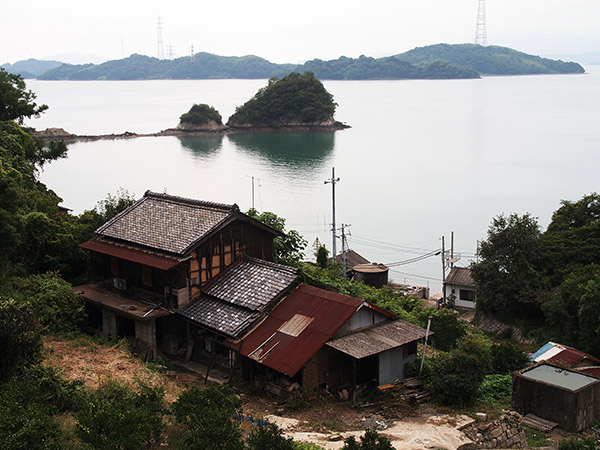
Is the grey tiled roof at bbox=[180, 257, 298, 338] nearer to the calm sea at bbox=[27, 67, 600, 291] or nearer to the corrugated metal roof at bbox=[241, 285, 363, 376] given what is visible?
the corrugated metal roof at bbox=[241, 285, 363, 376]

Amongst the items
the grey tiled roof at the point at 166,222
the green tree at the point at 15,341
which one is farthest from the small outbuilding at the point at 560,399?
the green tree at the point at 15,341

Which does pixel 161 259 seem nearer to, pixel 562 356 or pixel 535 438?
pixel 535 438

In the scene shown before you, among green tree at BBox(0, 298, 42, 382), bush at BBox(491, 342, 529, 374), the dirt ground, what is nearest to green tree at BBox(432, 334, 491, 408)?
the dirt ground

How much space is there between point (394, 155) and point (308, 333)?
59.9 meters

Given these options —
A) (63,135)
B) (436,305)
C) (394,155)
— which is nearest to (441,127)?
(394,155)

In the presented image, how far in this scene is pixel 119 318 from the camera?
15.9m

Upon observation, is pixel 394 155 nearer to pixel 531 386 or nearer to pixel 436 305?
pixel 436 305

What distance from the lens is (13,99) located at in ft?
101

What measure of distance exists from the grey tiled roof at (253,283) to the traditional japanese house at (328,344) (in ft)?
1.50

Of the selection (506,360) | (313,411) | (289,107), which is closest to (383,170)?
(289,107)

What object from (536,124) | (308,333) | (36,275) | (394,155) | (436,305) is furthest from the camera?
(536,124)

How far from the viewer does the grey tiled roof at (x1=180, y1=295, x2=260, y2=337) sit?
1378 cm

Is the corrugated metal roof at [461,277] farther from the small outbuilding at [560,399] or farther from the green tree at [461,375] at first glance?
the green tree at [461,375]

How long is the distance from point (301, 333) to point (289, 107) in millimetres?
88314
